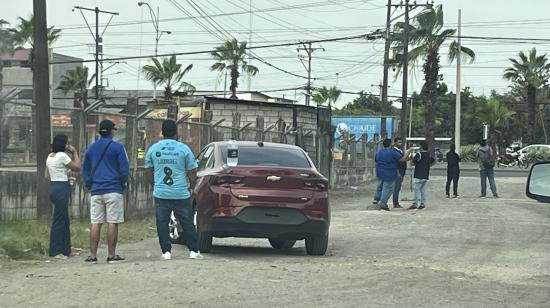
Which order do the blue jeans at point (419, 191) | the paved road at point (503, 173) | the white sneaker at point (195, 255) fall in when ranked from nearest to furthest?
the white sneaker at point (195, 255) → the blue jeans at point (419, 191) → the paved road at point (503, 173)

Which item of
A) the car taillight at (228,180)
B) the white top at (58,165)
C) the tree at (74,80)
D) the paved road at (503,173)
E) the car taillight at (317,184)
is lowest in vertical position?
the paved road at (503,173)

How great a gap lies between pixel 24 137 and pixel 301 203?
219 inches

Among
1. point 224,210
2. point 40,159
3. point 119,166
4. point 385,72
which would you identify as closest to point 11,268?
point 119,166

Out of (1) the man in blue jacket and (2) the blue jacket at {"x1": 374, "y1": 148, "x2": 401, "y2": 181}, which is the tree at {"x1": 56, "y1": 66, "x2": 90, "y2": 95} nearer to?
(2) the blue jacket at {"x1": 374, "y1": 148, "x2": 401, "y2": 181}

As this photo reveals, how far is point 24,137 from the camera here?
13.3 metres

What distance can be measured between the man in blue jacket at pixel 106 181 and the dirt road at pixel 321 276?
46cm

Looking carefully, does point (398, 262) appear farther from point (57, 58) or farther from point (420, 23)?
point (57, 58)

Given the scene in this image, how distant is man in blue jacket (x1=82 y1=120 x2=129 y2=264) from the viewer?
31.4ft

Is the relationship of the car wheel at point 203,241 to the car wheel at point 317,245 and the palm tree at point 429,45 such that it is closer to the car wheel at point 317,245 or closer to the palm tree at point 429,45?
the car wheel at point 317,245

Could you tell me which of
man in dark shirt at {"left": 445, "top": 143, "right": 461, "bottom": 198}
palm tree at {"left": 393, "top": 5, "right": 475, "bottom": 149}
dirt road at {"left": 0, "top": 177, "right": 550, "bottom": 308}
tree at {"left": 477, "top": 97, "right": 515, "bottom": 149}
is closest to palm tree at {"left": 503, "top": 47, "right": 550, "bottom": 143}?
tree at {"left": 477, "top": 97, "right": 515, "bottom": 149}

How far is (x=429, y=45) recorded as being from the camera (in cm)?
4191

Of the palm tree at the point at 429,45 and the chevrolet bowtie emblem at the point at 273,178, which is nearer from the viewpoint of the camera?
the chevrolet bowtie emblem at the point at 273,178

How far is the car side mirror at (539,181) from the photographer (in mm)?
5226

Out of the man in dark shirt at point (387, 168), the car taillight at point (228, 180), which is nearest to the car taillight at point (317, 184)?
the car taillight at point (228, 180)
